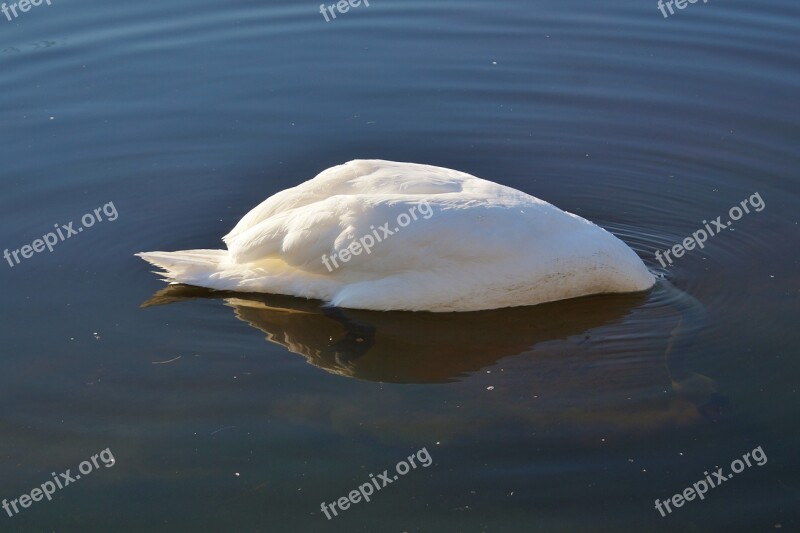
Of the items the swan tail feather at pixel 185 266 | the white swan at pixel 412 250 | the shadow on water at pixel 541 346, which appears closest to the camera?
the shadow on water at pixel 541 346

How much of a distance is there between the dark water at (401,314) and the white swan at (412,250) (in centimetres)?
20

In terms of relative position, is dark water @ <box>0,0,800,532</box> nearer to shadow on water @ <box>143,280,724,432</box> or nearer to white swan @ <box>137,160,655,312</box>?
shadow on water @ <box>143,280,724,432</box>

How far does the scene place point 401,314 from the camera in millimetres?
8719

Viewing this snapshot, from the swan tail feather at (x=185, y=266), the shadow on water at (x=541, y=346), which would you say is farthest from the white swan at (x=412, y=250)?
the shadow on water at (x=541, y=346)

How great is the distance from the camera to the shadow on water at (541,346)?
25.0 feet

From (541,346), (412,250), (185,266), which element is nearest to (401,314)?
(412,250)

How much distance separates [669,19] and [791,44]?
1.48 metres

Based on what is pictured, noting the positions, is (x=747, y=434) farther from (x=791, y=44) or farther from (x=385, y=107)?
(x=791, y=44)

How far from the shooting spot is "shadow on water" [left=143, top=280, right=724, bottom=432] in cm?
761

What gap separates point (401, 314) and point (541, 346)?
42.8 inches

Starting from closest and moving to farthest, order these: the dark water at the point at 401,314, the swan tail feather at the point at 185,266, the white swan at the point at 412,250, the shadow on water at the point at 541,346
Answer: the dark water at the point at 401,314, the shadow on water at the point at 541,346, the white swan at the point at 412,250, the swan tail feather at the point at 185,266

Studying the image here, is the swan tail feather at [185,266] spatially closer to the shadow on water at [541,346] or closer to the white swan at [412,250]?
the white swan at [412,250]

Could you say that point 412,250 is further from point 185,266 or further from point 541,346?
point 185,266

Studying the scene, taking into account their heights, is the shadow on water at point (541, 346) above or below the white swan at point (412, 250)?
below
